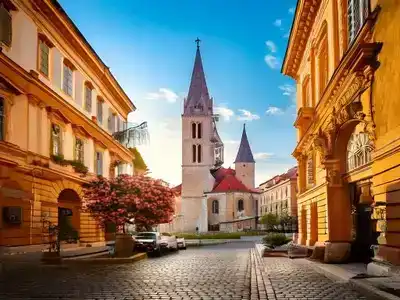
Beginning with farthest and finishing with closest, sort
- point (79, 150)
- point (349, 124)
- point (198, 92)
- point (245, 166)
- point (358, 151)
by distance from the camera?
point (245, 166) → point (198, 92) → point (79, 150) → point (349, 124) → point (358, 151)

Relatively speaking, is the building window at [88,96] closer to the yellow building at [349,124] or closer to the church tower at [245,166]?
the yellow building at [349,124]

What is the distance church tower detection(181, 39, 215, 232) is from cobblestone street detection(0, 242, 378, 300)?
77412 mm

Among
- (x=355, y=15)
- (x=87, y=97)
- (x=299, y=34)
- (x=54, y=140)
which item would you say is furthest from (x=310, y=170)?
(x=87, y=97)

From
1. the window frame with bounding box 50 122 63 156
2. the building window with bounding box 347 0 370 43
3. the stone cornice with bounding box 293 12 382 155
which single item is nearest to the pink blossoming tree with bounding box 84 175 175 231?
the window frame with bounding box 50 122 63 156

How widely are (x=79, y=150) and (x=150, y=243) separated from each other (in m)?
7.17

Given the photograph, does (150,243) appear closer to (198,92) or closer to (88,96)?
(88,96)

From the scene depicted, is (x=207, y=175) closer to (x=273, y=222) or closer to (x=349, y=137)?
(x=273, y=222)

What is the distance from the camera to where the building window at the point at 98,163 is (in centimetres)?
3633

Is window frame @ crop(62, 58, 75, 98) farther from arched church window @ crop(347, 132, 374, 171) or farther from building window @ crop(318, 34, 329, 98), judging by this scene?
arched church window @ crop(347, 132, 374, 171)

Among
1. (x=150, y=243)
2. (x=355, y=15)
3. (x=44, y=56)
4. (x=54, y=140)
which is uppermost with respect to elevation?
(x=44, y=56)

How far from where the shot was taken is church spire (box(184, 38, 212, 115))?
94.7 metres

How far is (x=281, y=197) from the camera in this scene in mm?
96750

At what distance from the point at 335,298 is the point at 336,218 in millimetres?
9948

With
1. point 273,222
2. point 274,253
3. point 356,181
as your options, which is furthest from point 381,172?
point 273,222
